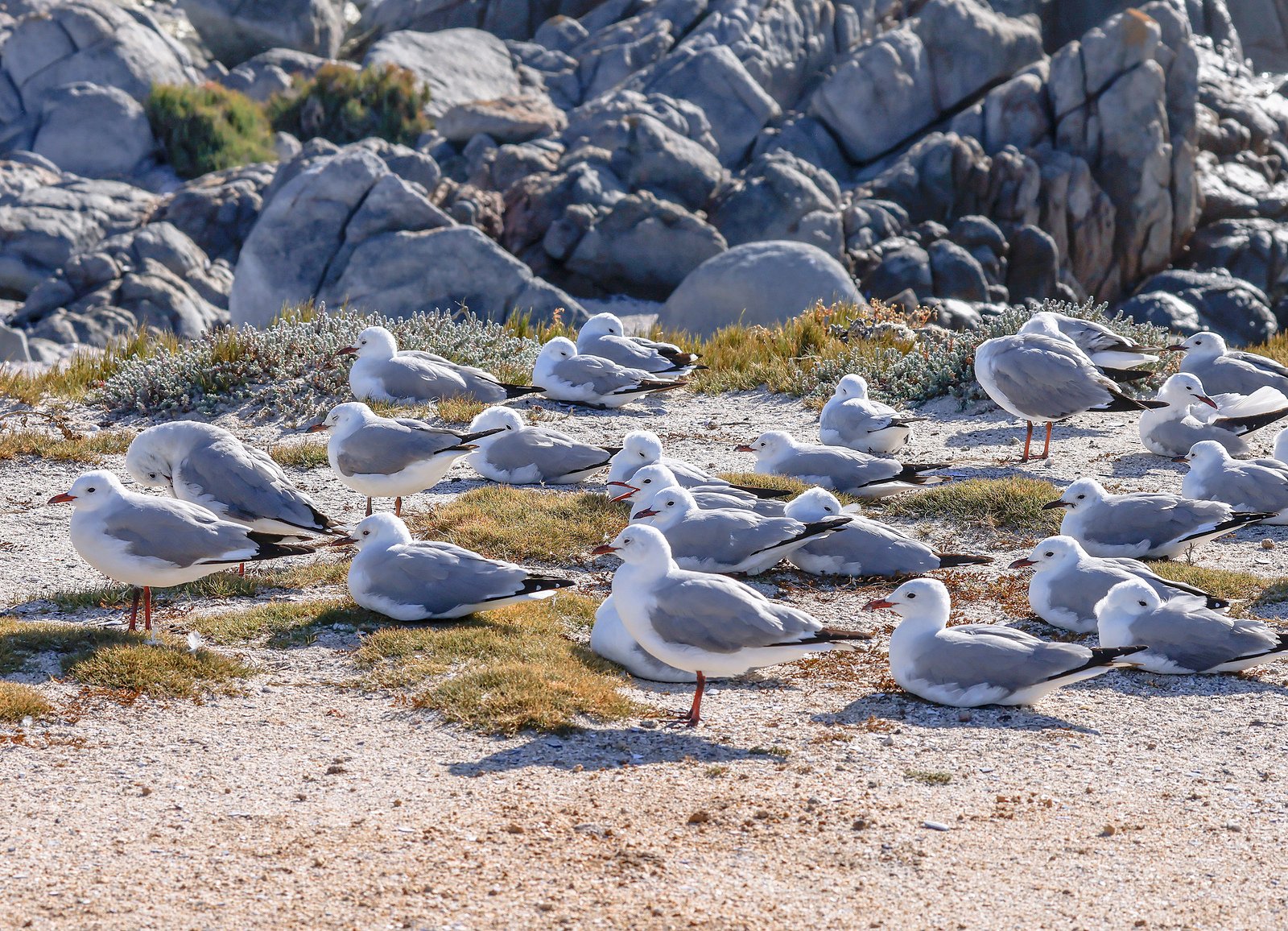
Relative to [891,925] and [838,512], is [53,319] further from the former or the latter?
[891,925]

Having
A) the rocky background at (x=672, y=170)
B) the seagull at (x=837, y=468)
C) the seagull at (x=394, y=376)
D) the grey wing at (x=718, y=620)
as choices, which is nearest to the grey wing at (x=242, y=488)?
the grey wing at (x=718, y=620)

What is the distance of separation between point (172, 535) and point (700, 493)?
3.68 meters

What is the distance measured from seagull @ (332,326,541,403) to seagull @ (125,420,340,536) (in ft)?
13.8

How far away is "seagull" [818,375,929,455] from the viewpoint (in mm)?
11766

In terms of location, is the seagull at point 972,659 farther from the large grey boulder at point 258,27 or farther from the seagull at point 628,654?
the large grey boulder at point 258,27

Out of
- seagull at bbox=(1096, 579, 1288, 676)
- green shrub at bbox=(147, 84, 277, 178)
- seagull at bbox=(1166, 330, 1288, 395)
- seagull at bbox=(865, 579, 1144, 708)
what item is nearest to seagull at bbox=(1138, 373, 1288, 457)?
seagull at bbox=(1166, 330, 1288, 395)

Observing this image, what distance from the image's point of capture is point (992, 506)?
1045 centimetres

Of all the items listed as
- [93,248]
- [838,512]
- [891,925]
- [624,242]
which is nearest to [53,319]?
[93,248]

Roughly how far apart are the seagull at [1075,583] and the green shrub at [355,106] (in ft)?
117

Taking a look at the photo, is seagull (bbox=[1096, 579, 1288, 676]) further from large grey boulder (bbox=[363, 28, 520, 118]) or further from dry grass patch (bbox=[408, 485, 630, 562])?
large grey boulder (bbox=[363, 28, 520, 118])

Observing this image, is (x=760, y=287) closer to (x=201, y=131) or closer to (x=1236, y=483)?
(x=1236, y=483)

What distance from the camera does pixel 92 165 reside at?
127 ft

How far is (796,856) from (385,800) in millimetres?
1772

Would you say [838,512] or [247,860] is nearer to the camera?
[247,860]
